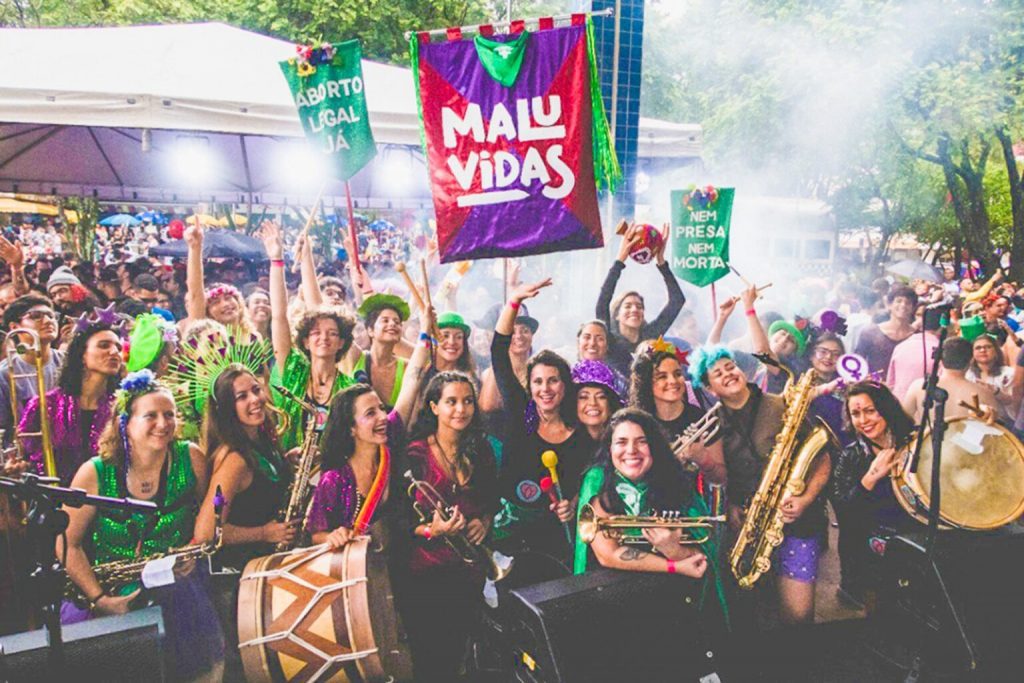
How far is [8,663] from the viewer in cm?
293

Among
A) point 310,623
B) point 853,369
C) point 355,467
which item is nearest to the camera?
point 310,623

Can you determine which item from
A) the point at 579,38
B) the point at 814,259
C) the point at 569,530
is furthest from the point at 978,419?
the point at 814,259

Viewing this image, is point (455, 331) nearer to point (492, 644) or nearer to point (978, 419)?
point (492, 644)

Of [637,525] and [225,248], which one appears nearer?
[637,525]

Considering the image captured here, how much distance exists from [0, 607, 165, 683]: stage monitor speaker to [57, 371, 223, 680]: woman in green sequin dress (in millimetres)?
431

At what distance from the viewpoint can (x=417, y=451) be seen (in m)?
4.12

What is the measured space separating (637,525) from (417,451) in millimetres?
1144

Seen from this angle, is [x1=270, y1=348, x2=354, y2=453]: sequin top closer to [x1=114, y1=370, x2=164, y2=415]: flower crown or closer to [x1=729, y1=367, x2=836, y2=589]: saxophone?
[x1=114, y1=370, x2=164, y2=415]: flower crown

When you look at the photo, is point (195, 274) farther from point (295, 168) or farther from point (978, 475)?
point (295, 168)

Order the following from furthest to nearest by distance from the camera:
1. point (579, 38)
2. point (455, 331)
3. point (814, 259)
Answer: point (814, 259) → point (455, 331) → point (579, 38)

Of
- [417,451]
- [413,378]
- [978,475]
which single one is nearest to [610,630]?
[417,451]

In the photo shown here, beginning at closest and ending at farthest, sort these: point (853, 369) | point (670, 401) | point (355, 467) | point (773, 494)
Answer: point (355, 467) → point (773, 494) → point (670, 401) → point (853, 369)

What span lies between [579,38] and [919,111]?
38.5 feet

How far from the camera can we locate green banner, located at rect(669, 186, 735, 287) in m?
6.56
